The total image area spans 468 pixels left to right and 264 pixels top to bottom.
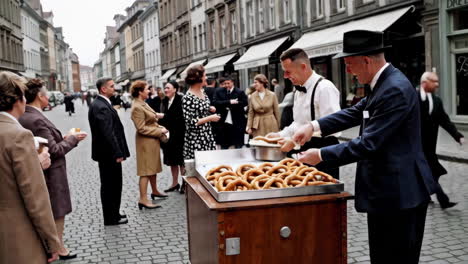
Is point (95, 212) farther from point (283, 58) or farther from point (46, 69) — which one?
point (46, 69)

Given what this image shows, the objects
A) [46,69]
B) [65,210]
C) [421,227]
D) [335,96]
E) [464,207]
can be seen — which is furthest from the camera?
[46,69]

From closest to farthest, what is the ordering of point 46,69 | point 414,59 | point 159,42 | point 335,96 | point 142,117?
point 335,96
point 142,117
point 414,59
point 159,42
point 46,69

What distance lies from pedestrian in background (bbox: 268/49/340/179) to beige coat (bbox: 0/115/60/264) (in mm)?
2287

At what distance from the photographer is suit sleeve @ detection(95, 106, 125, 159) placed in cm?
685

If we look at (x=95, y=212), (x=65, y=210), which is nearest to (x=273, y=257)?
(x=65, y=210)

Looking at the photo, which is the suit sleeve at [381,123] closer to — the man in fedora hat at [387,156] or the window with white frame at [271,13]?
the man in fedora hat at [387,156]

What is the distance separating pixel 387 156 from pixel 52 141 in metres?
3.31

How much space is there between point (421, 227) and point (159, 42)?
5650 centimetres

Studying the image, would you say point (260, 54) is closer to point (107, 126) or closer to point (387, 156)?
point (107, 126)

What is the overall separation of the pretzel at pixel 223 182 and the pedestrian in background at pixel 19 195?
3.47ft

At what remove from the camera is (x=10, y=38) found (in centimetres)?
A: 5494

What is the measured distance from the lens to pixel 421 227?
11.0 ft

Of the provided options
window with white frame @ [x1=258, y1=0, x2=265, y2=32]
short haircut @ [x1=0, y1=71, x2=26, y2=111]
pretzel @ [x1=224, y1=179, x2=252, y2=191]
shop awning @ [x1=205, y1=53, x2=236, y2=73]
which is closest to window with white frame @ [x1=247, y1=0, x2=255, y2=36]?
window with white frame @ [x1=258, y1=0, x2=265, y2=32]

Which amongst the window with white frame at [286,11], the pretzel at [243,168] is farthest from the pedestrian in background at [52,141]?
the window with white frame at [286,11]
